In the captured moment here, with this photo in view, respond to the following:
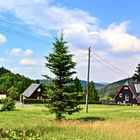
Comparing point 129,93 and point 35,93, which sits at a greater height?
point 129,93

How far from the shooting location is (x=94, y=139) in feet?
52.2

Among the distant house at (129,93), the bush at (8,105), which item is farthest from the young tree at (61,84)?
the distant house at (129,93)

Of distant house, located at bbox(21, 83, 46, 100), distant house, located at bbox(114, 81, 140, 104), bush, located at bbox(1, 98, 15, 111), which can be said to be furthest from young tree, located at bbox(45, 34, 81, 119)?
distant house, located at bbox(21, 83, 46, 100)

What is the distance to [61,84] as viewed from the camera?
3606cm

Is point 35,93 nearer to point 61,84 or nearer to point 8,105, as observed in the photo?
point 8,105

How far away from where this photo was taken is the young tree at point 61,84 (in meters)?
35.2

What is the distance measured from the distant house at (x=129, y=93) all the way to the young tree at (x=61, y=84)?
79.2 meters

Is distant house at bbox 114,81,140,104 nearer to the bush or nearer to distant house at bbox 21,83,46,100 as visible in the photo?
distant house at bbox 21,83,46,100

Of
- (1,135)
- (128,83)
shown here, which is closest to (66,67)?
(1,135)

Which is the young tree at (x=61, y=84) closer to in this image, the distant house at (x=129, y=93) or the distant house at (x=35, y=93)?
the distant house at (x=129, y=93)

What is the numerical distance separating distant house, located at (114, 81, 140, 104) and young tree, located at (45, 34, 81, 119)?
260ft

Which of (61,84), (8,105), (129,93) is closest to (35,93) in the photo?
(129,93)

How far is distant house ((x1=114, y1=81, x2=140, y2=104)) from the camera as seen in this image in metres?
113

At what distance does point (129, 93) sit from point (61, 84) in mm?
80522
